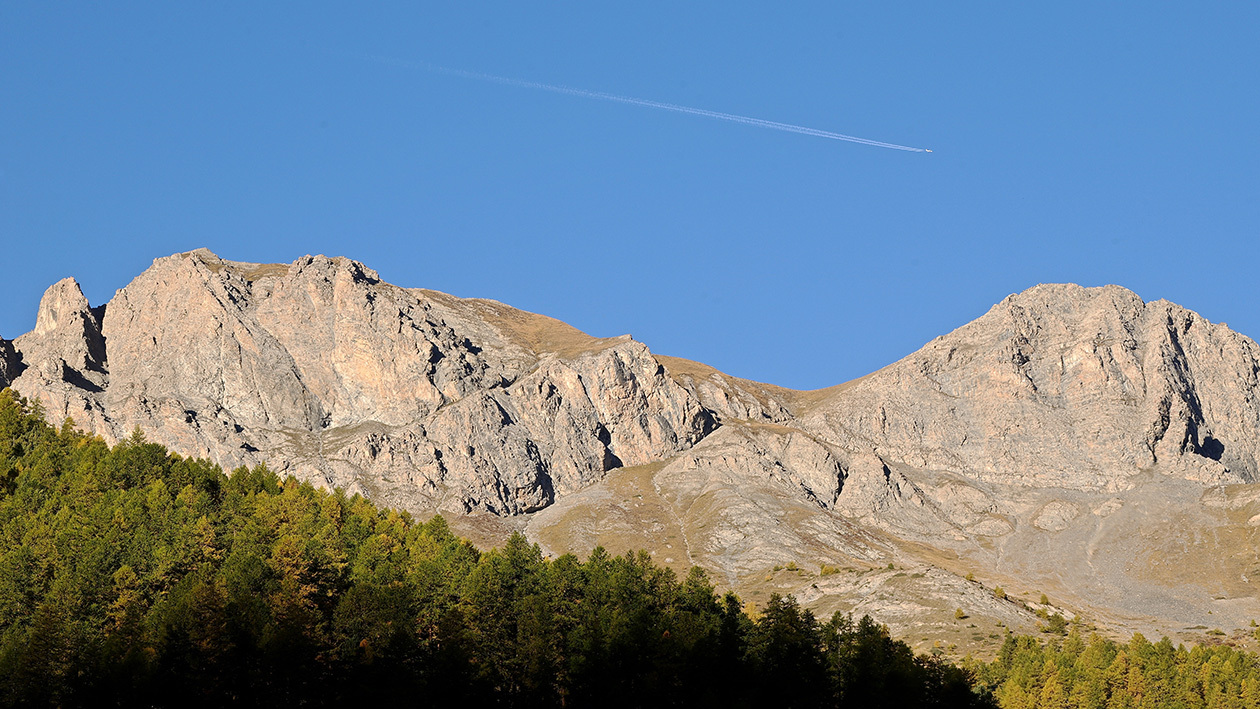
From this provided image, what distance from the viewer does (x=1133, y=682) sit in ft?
488

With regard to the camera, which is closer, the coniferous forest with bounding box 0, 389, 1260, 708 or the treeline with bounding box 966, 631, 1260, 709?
the coniferous forest with bounding box 0, 389, 1260, 708

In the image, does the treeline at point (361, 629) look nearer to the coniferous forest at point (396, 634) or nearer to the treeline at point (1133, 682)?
the coniferous forest at point (396, 634)

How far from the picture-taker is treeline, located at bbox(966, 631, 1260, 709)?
479 feet

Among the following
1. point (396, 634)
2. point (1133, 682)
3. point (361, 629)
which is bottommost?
point (1133, 682)

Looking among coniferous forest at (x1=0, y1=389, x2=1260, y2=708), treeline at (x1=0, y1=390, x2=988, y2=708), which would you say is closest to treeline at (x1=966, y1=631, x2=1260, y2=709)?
coniferous forest at (x1=0, y1=389, x2=1260, y2=708)

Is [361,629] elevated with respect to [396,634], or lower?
elevated

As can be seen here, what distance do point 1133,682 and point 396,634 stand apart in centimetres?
7946

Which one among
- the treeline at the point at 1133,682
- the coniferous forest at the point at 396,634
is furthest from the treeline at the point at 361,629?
the treeline at the point at 1133,682

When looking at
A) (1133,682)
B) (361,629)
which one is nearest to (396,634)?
(361,629)

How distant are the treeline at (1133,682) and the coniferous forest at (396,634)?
0.91ft

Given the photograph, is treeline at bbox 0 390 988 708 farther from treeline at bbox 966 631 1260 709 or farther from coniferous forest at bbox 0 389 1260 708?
treeline at bbox 966 631 1260 709

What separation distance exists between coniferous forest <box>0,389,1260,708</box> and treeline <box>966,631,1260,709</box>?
0.28 meters

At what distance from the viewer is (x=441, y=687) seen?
116 metres

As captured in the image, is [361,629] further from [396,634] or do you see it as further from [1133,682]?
[1133,682]
